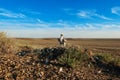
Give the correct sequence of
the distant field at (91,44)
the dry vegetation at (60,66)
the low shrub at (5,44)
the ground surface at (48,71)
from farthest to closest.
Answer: the distant field at (91,44)
the low shrub at (5,44)
the dry vegetation at (60,66)
the ground surface at (48,71)

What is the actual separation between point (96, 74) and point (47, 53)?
2659 mm

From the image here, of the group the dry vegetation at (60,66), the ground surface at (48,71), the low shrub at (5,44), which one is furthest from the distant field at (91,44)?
the ground surface at (48,71)

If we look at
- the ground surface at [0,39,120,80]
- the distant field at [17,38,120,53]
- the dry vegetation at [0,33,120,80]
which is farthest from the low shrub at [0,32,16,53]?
the distant field at [17,38,120,53]

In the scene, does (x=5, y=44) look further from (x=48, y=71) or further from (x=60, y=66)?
(x=48, y=71)

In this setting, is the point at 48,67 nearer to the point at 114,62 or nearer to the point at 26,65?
the point at 26,65

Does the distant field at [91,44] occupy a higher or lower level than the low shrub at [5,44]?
lower

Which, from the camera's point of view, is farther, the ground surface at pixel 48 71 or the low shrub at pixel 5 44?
the low shrub at pixel 5 44

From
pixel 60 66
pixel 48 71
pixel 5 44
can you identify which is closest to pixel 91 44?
pixel 5 44

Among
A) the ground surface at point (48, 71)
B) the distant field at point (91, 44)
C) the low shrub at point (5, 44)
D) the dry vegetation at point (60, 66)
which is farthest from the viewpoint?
the distant field at point (91, 44)

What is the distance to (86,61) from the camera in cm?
1184

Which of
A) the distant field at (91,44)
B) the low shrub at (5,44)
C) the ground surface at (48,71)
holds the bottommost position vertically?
the distant field at (91,44)

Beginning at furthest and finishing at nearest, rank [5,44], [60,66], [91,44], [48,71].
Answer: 1. [91,44]
2. [5,44]
3. [60,66]
4. [48,71]

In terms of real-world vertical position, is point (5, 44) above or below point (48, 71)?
above

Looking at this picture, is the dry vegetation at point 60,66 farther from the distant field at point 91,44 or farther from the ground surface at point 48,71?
the distant field at point 91,44
